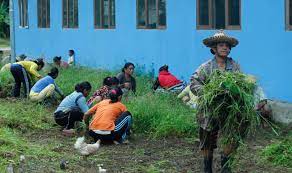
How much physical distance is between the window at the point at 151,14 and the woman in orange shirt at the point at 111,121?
239 inches

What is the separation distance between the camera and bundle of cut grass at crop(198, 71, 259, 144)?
656 cm

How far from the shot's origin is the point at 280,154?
7.74 metres

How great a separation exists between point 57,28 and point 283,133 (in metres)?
12.7

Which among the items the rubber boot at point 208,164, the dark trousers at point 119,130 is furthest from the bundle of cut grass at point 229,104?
the dark trousers at point 119,130

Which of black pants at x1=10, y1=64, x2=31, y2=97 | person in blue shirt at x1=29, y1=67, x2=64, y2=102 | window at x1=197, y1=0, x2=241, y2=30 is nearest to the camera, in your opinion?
window at x1=197, y1=0, x2=241, y2=30

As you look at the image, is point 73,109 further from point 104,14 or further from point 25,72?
point 104,14

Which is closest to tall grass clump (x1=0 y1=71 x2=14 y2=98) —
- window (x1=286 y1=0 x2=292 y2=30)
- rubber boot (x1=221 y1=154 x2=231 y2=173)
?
window (x1=286 y1=0 x2=292 y2=30)

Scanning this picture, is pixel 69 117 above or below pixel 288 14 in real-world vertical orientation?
below

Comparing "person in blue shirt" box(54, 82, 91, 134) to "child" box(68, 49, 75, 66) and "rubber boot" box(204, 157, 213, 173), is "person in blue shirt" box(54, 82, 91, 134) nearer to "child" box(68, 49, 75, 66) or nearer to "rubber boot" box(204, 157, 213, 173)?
"rubber boot" box(204, 157, 213, 173)

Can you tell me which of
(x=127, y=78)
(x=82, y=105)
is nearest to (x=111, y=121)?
(x=82, y=105)

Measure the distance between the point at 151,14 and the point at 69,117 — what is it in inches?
238

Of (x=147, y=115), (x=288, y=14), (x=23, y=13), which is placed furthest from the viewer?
(x=23, y=13)

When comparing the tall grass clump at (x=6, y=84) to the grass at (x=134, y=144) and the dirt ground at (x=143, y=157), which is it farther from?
the dirt ground at (x=143, y=157)

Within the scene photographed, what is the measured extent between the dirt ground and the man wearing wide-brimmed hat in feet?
1.77
